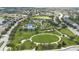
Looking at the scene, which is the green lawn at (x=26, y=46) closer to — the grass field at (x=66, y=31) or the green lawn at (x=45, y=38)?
the green lawn at (x=45, y=38)

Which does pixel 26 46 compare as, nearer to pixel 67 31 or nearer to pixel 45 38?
pixel 45 38

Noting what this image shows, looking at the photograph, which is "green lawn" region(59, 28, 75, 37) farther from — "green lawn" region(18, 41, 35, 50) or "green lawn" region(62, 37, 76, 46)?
"green lawn" region(18, 41, 35, 50)

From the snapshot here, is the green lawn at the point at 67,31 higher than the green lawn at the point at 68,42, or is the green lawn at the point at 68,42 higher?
→ the green lawn at the point at 67,31

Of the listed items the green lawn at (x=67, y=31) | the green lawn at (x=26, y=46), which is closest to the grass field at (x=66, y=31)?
the green lawn at (x=67, y=31)

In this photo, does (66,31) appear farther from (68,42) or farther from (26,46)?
(26,46)

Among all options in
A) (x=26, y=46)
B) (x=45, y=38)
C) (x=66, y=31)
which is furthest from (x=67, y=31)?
(x=26, y=46)

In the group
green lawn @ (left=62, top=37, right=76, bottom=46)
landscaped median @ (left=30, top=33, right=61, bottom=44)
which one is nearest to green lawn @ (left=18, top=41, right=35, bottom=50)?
landscaped median @ (left=30, top=33, right=61, bottom=44)

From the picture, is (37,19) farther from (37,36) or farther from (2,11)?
(2,11)
